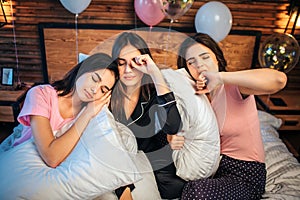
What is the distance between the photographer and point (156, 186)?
1.32m

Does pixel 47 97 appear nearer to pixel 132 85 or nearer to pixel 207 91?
pixel 132 85

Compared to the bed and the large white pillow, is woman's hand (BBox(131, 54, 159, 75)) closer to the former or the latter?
the large white pillow

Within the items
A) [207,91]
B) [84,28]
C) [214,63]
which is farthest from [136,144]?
[84,28]

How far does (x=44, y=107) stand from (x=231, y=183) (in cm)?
82

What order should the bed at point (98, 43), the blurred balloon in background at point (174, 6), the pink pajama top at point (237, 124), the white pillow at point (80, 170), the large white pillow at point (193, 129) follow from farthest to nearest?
1. the bed at point (98, 43)
2. the blurred balloon in background at point (174, 6)
3. the pink pajama top at point (237, 124)
4. the large white pillow at point (193, 129)
5. the white pillow at point (80, 170)

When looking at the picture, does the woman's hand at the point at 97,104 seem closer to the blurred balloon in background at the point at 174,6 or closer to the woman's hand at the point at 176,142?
the woman's hand at the point at 176,142

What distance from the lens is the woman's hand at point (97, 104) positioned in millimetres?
1227

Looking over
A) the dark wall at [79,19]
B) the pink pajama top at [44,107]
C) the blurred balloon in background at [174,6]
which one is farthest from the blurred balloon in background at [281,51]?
the pink pajama top at [44,107]

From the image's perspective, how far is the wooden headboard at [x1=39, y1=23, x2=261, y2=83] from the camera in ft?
8.47

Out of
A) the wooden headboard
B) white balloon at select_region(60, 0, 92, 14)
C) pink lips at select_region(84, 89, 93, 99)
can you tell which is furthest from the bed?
pink lips at select_region(84, 89, 93, 99)

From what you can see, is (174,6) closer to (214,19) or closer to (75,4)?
(214,19)

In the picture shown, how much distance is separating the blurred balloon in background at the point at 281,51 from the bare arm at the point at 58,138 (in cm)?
154

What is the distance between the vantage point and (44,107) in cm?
127

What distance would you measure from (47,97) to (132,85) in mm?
363
